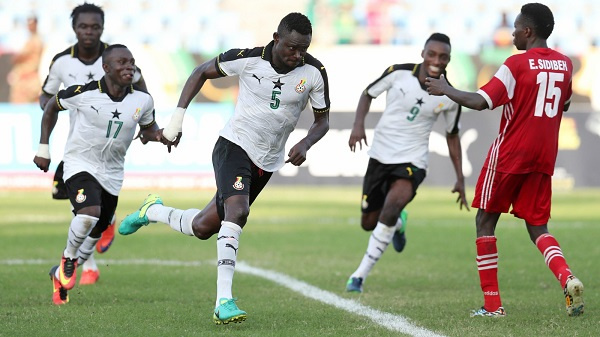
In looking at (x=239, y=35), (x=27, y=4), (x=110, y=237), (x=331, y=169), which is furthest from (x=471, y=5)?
(x=110, y=237)

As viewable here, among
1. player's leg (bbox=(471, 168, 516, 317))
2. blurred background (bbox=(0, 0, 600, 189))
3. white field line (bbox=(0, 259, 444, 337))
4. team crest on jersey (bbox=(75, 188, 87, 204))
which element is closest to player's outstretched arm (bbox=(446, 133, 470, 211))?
white field line (bbox=(0, 259, 444, 337))

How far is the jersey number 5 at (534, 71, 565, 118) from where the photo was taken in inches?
265

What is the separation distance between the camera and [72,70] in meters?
9.19

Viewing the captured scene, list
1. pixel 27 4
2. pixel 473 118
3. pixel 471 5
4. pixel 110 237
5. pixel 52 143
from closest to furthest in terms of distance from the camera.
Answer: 1. pixel 110 237
2. pixel 52 143
3. pixel 473 118
4. pixel 27 4
5. pixel 471 5

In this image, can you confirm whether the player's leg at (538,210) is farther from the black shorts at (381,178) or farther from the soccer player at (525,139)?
the black shorts at (381,178)

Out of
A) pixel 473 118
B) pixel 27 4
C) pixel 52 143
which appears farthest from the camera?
pixel 27 4

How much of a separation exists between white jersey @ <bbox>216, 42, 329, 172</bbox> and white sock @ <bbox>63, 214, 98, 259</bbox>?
51.8 inches

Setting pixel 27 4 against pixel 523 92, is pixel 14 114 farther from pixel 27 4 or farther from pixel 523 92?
pixel 523 92

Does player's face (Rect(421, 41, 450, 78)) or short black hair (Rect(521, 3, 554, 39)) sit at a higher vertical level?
short black hair (Rect(521, 3, 554, 39))

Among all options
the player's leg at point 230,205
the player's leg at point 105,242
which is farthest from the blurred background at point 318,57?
the player's leg at point 230,205

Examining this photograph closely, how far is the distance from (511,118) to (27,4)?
2531cm

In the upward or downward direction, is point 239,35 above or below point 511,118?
below

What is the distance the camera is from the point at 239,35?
30.1 meters

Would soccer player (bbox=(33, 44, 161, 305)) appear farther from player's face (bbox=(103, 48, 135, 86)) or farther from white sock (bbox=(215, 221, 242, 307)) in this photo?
white sock (bbox=(215, 221, 242, 307))
